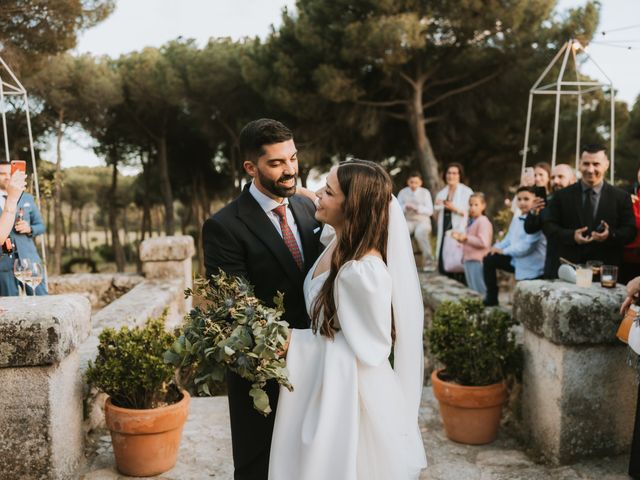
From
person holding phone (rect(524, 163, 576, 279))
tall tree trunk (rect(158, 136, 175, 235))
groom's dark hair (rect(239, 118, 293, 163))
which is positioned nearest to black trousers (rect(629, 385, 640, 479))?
person holding phone (rect(524, 163, 576, 279))

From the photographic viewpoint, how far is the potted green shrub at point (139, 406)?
3346mm

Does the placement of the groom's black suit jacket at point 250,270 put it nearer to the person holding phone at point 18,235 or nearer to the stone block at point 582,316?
the stone block at point 582,316

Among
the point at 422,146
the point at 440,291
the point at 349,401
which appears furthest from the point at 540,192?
the point at 422,146

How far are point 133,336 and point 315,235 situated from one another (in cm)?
146

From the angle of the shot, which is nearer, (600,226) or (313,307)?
(313,307)

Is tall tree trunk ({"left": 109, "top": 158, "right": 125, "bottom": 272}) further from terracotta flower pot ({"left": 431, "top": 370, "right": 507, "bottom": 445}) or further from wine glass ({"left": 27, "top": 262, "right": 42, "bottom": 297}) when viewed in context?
terracotta flower pot ({"left": 431, "top": 370, "right": 507, "bottom": 445})

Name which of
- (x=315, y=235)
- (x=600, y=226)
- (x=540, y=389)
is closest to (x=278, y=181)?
(x=315, y=235)

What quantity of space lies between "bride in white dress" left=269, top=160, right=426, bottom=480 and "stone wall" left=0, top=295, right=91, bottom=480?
1.34 metres

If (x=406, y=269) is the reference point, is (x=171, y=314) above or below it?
below

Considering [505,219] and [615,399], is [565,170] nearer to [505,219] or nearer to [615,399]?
[615,399]

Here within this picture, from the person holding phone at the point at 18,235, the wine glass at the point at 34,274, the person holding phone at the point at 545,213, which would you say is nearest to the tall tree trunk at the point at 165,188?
the person holding phone at the point at 18,235

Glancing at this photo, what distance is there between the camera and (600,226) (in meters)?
4.37

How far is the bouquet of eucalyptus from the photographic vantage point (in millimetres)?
2129

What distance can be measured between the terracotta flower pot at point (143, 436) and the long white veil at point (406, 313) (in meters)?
1.59
